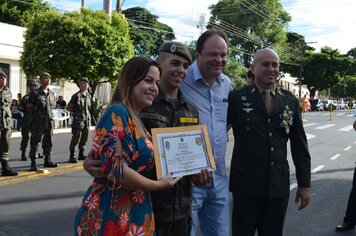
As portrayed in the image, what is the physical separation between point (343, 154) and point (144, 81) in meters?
11.6

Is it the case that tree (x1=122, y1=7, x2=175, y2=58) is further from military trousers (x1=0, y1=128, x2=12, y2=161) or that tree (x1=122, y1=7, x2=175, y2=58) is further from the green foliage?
military trousers (x1=0, y1=128, x2=12, y2=161)

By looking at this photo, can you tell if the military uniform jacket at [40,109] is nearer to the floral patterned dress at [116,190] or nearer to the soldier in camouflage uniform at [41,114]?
the soldier in camouflage uniform at [41,114]

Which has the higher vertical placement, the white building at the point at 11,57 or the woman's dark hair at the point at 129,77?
the white building at the point at 11,57

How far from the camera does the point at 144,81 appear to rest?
7.54 ft

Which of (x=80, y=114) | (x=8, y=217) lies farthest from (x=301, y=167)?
(x=80, y=114)

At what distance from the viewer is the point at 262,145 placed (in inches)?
125

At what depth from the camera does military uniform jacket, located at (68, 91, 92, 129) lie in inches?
381

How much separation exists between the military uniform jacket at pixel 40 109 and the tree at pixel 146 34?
106 ft

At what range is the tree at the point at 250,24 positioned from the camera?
172 feet

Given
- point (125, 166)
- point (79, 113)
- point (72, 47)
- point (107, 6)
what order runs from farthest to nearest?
point (107, 6), point (72, 47), point (79, 113), point (125, 166)

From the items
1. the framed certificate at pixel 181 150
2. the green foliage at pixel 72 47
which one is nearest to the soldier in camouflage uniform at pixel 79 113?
the green foliage at pixel 72 47

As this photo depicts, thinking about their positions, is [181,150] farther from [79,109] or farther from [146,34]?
[146,34]

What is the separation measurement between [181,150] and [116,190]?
0.45 metres

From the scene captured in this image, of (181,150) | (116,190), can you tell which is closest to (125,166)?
(116,190)
